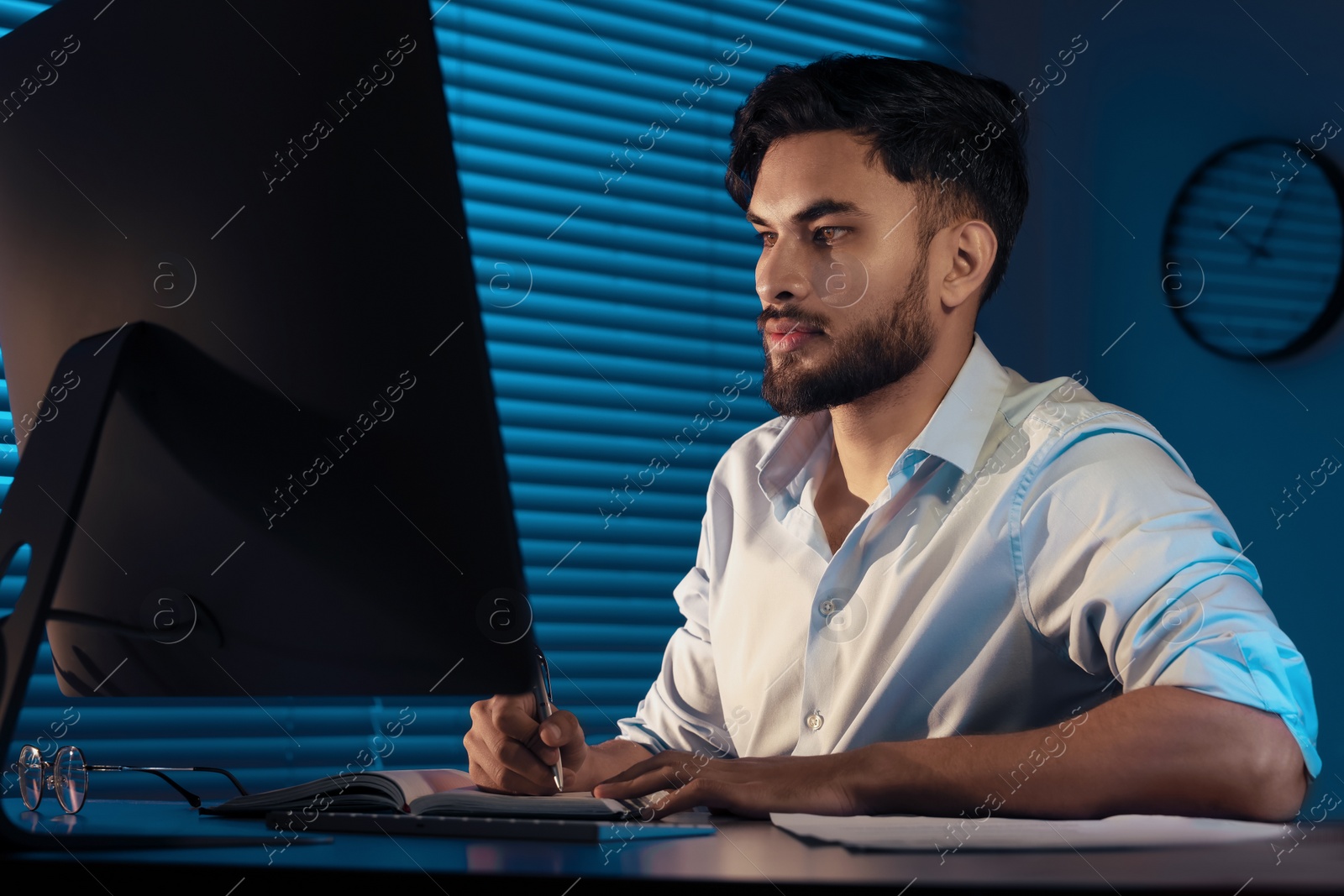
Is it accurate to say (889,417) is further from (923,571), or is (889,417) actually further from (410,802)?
(410,802)

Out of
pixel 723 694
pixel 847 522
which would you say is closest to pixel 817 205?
pixel 847 522

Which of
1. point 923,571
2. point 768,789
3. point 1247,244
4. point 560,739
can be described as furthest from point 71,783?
point 1247,244

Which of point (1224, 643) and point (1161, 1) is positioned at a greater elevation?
point (1161, 1)

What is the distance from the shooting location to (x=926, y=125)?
145 cm

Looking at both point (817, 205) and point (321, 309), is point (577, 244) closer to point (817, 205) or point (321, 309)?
point (817, 205)

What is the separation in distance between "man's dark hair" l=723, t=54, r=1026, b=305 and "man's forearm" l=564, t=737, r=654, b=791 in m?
0.72

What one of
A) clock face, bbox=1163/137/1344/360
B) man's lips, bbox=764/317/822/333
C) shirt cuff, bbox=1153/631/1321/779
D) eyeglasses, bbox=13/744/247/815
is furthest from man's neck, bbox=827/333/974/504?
clock face, bbox=1163/137/1344/360

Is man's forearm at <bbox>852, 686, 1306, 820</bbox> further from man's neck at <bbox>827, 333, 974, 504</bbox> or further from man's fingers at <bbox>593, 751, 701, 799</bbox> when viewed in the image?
man's neck at <bbox>827, 333, 974, 504</bbox>

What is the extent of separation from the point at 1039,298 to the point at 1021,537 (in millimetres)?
1442

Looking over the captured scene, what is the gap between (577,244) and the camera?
200 centimetres

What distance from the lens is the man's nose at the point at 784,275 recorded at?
1.38m

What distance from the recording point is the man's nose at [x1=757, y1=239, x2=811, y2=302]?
1.38m

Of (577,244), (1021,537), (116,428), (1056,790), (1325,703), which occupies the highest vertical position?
(577,244)

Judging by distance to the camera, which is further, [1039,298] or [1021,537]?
[1039,298]
